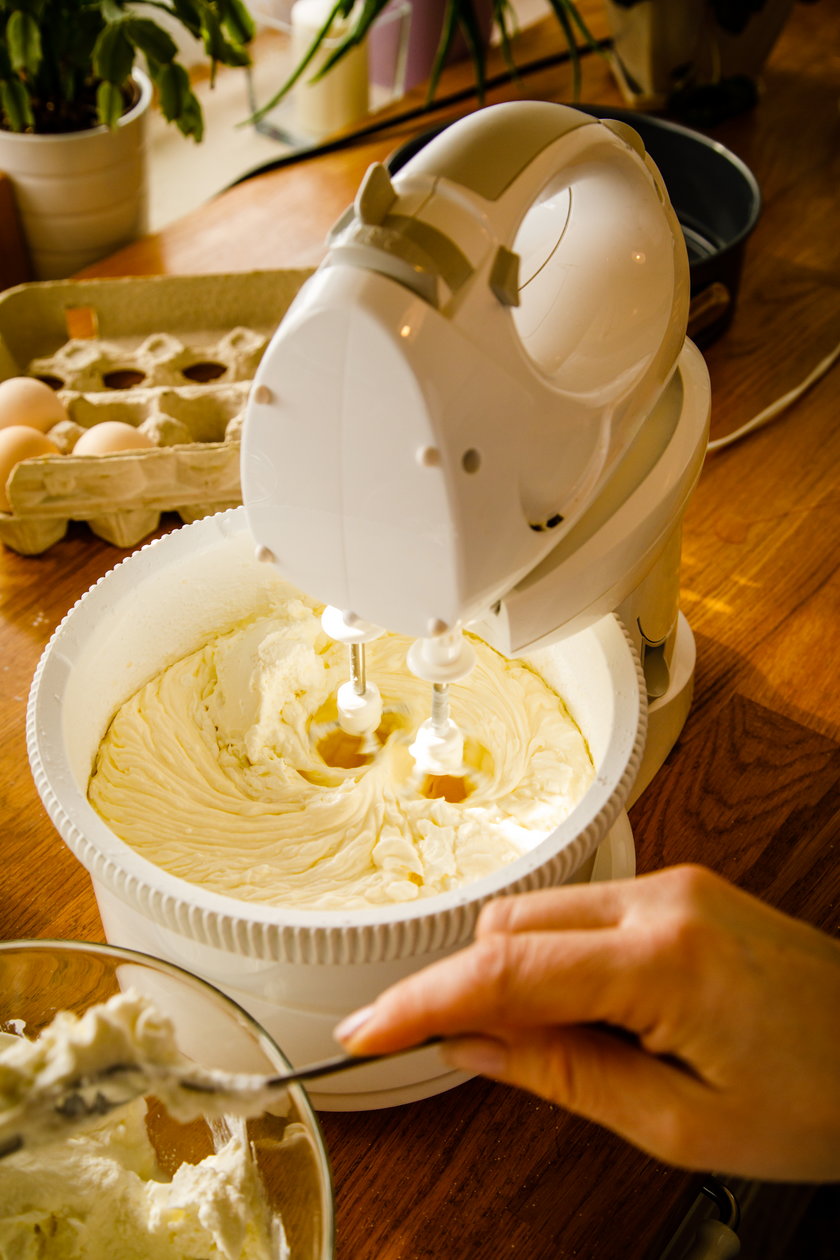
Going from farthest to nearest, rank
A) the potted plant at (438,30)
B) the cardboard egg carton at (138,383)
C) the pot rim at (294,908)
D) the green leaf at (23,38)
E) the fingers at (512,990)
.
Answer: the potted plant at (438,30) → the green leaf at (23,38) → the cardboard egg carton at (138,383) → the pot rim at (294,908) → the fingers at (512,990)

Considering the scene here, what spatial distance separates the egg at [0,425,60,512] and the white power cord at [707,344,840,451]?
0.56m

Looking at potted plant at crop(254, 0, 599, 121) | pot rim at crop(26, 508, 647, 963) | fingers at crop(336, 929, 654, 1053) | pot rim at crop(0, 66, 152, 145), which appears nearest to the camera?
fingers at crop(336, 929, 654, 1053)

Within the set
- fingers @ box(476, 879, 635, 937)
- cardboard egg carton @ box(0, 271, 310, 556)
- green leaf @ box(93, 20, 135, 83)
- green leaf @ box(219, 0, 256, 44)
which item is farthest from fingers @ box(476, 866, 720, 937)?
green leaf @ box(219, 0, 256, 44)

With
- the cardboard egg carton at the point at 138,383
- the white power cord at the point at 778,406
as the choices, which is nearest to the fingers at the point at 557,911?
the cardboard egg carton at the point at 138,383

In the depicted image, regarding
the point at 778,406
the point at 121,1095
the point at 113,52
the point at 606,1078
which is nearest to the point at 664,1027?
the point at 606,1078

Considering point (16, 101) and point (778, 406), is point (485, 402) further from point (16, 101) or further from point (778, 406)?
point (16, 101)

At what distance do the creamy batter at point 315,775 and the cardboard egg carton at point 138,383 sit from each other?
0.20m

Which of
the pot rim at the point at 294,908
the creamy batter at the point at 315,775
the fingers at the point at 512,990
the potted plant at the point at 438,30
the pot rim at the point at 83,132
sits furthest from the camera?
the potted plant at the point at 438,30

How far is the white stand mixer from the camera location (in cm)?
46

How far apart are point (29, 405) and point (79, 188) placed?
35cm

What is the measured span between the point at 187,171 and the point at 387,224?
141 cm

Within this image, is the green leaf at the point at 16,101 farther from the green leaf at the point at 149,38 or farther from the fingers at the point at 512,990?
the fingers at the point at 512,990

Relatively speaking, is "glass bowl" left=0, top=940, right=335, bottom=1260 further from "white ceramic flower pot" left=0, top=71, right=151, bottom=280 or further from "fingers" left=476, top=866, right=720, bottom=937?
"white ceramic flower pot" left=0, top=71, right=151, bottom=280

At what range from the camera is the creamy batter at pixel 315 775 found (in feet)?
2.09
